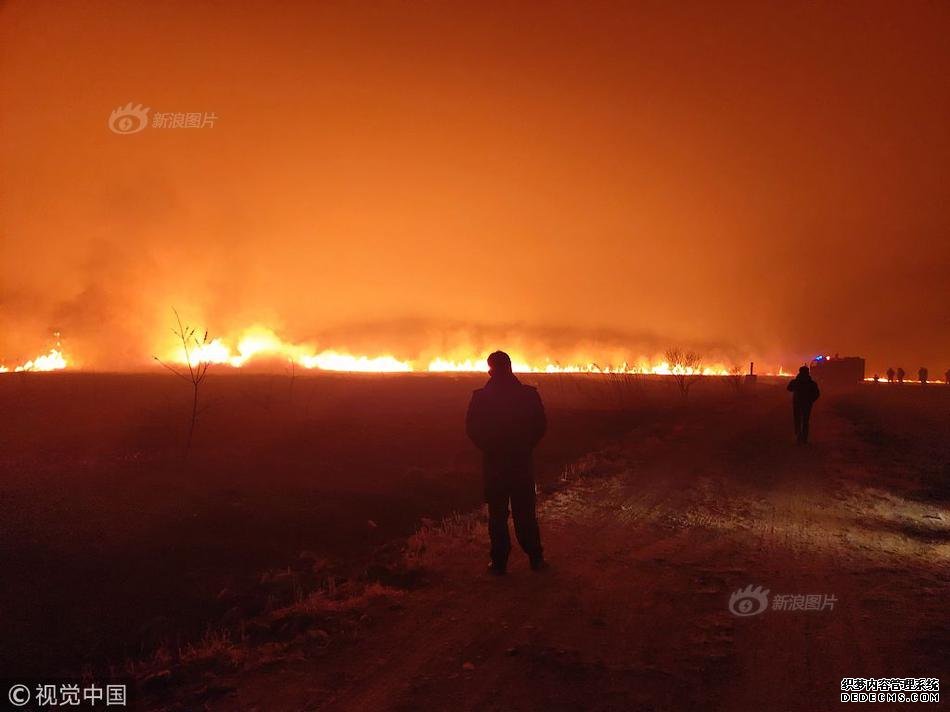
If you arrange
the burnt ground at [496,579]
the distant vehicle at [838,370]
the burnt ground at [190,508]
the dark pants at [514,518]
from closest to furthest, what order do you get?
the burnt ground at [496,579] → the burnt ground at [190,508] → the dark pants at [514,518] → the distant vehicle at [838,370]

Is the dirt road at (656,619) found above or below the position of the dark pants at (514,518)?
below

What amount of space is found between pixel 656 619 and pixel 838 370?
65.4 meters

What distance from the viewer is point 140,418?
77.5ft

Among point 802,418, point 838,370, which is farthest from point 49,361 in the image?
point 838,370

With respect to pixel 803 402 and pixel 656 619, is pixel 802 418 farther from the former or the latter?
pixel 656 619

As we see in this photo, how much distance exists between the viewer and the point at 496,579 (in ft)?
24.3

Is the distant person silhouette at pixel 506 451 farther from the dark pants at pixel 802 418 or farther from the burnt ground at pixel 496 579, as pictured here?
the dark pants at pixel 802 418

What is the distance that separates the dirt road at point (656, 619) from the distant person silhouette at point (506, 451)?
1.34 feet

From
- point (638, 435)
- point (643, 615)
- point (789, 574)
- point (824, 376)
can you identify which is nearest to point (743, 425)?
point (638, 435)

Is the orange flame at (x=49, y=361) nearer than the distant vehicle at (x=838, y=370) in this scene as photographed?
Yes

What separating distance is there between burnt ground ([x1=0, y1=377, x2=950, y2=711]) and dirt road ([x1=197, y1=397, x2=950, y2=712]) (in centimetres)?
3

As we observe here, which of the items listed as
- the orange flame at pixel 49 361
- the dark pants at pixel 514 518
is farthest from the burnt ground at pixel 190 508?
the orange flame at pixel 49 361

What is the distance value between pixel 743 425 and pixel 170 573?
21.2 meters

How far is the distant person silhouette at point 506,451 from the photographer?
296 inches
